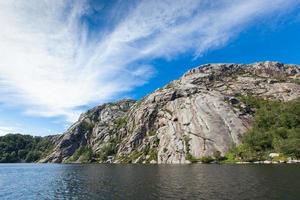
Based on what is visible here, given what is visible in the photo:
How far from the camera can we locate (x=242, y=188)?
66.1m

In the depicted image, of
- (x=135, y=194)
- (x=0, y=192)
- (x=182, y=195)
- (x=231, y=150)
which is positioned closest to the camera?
(x=182, y=195)

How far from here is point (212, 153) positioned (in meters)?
199

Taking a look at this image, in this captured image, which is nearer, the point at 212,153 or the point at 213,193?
the point at 213,193

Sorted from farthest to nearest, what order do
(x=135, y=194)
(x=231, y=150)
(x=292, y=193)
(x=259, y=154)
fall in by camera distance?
(x=231, y=150)
(x=259, y=154)
(x=135, y=194)
(x=292, y=193)

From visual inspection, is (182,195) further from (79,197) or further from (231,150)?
(231,150)

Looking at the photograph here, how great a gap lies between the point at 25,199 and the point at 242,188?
48312 millimetres

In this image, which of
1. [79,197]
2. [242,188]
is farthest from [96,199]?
[242,188]

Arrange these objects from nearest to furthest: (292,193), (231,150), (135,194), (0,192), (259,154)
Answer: (292,193) → (135,194) → (0,192) → (259,154) → (231,150)

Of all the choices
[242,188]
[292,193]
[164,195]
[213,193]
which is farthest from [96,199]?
[292,193]

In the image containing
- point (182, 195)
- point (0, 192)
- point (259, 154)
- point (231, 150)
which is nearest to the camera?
point (182, 195)

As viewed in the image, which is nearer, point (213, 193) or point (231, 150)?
point (213, 193)

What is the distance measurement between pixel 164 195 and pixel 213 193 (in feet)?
33.4

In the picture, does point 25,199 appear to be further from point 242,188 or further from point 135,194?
point 242,188

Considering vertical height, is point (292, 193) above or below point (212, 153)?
below
